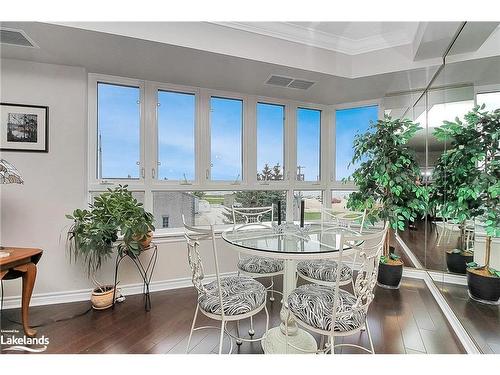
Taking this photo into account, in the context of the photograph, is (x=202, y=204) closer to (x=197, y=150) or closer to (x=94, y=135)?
(x=197, y=150)

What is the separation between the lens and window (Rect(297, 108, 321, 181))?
12.8 ft

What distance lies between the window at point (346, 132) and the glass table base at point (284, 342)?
104 inches

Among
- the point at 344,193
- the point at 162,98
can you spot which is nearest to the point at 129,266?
the point at 162,98

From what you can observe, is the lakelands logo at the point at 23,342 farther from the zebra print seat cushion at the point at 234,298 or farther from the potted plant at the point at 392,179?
the potted plant at the point at 392,179

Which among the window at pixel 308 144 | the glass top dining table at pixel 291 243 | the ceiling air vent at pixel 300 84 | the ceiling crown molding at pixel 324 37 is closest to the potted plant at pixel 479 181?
the ceiling crown molding at pixel 324 37

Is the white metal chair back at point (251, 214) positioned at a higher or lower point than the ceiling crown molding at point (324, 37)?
lower

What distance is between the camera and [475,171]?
2.31 m

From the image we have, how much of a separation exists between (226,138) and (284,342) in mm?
2571

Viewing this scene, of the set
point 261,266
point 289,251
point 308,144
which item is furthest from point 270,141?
point 289,251

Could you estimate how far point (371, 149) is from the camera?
10.2 ft

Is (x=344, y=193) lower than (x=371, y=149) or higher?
lower

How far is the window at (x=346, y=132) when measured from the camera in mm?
3855

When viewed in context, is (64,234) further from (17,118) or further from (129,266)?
(17,118)
